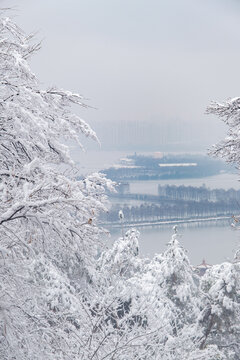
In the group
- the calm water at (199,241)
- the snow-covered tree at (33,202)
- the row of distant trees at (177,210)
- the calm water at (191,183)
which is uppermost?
the calm water at (191,183)

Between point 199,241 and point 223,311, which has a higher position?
point 223,311

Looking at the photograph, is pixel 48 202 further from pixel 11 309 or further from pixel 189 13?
pixel 189 13

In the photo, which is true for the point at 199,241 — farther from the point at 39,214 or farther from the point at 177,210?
the point at 39,214

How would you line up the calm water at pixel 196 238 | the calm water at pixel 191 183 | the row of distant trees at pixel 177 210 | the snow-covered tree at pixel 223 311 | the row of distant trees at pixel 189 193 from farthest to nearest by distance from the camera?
the calm water at pixel 191 183, the row of distant trees at pixel 189 193, the row of distant trees at pixel 177 210, the calm water at pixel 196 238, the snow-covered tree at pixel 223 311

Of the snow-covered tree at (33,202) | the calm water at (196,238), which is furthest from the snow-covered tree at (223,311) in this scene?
the calm water at (196,238)

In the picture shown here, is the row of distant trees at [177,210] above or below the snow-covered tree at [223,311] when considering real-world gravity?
above

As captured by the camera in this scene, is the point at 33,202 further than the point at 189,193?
No

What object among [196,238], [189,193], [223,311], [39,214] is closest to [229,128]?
[39,214]

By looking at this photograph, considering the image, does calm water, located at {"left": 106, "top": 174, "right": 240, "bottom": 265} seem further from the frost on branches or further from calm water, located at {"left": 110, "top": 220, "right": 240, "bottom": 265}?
the frost on branches

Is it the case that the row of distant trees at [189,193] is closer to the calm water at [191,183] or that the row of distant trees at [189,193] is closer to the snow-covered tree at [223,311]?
the calm water at [191,183]

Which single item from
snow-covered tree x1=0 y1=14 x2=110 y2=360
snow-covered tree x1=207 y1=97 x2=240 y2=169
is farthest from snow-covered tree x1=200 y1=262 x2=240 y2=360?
snow-covered tree x1=0 y1=14 x2=110 y2=360
